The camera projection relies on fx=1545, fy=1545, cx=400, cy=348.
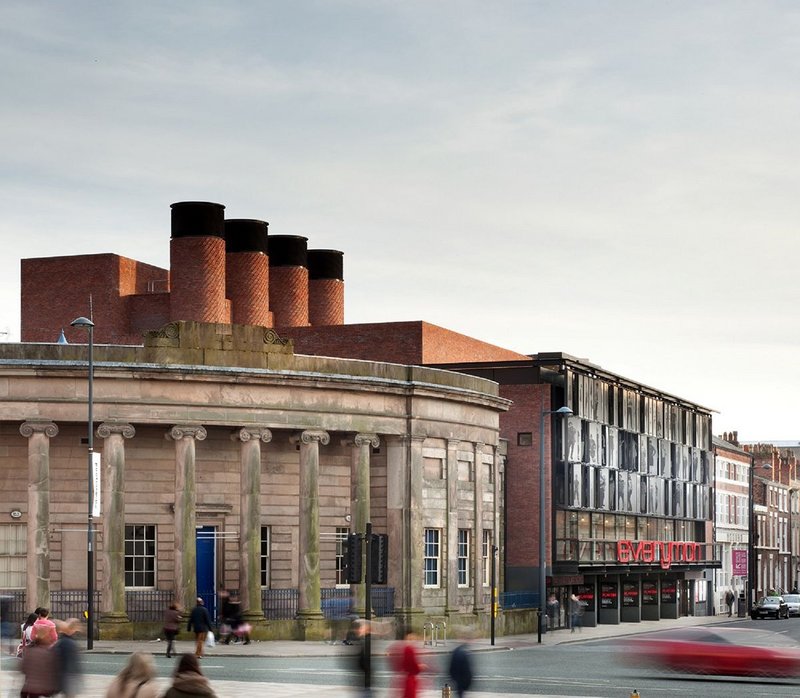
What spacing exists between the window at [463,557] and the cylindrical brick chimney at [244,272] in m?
22.7

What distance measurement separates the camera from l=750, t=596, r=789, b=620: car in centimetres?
9269

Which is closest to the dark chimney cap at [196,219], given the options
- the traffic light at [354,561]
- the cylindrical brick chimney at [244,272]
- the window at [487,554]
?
the cylindrical brick chimney at [244,272]

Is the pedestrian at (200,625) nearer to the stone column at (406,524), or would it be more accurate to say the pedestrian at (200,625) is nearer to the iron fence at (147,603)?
the iron fence at (147,603)

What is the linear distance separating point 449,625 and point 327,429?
8.99 m

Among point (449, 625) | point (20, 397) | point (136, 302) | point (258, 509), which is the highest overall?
point (136, 302)

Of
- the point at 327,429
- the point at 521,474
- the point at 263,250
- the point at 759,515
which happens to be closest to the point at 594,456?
the point at 521,474

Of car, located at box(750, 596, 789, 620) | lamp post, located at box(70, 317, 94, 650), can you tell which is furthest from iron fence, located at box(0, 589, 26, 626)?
car, located at box(750, 596, 789, 620)

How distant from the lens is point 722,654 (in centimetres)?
3269

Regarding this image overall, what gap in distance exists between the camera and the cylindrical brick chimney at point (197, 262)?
74250 mm

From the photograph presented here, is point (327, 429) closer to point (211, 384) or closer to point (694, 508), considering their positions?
point (211, 384)

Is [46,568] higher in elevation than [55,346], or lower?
lower

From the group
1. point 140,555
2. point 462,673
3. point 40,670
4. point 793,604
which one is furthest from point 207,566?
point 793,604

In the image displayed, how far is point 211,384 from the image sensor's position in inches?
2015

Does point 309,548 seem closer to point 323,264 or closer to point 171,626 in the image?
point 171,626
